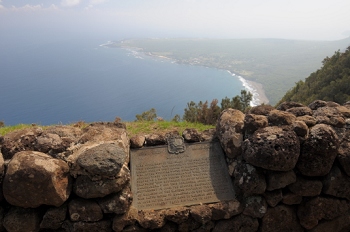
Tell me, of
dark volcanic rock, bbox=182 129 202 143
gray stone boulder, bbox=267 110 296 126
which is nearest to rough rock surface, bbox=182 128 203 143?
dark volcanic rock, bbox=182 129 202 143

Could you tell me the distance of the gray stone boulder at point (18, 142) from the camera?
3803mm

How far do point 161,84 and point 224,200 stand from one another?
10076 centimetres

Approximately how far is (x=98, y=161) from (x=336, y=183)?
147 inches

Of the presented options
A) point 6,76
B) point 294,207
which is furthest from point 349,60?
point 6,76

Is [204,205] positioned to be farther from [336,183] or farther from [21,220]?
[21,220]

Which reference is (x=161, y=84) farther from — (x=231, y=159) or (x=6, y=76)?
(x=231, y=159)

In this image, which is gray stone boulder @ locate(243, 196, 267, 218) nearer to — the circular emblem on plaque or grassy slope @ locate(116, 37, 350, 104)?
the circular emblem on plaque

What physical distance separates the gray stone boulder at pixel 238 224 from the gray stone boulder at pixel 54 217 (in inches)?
90.9

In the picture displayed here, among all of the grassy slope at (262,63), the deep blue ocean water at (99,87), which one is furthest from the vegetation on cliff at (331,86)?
the grassy slope at (262,63)

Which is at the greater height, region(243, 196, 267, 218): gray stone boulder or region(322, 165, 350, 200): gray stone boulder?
region(322, 165, 350, 200): gray stone boulder

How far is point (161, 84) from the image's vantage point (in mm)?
103500

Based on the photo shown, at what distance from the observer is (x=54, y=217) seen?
3555mm

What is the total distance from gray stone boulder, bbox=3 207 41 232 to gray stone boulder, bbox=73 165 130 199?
666mm

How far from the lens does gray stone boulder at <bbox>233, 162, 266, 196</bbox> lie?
3861 mm
